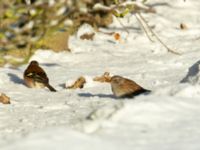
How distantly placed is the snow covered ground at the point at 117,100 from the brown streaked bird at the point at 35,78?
0.24 feet

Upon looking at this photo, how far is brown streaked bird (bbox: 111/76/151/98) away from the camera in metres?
5.98

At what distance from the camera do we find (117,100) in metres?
5.56

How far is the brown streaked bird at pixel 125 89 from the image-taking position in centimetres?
598

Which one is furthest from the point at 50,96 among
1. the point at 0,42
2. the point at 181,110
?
the point at 181,110

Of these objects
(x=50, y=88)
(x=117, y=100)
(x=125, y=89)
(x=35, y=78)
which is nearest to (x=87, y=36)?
(x=35, y=78)

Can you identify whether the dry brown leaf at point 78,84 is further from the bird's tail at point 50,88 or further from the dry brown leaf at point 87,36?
the dry brown leaf at point 87,36

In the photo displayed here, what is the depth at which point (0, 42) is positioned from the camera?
17.8 feet

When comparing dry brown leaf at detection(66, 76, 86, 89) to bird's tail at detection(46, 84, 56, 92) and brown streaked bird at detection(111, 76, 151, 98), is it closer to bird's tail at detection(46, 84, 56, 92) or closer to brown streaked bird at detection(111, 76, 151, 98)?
bird's tail at detection(46, 84, 56, 92)

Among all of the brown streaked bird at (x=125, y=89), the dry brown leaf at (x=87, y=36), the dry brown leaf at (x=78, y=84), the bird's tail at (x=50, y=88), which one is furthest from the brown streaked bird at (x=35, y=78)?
the dry brown leaf at (x=87, y=36)

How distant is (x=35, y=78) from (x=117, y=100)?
225cm

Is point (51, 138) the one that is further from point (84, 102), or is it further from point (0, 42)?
point (84, 102)

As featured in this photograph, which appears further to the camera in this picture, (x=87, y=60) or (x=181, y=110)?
(x=87, y=60)

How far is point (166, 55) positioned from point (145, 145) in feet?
18.8

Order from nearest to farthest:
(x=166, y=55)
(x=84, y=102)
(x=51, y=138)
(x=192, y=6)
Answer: (x=51, y=138) → (x=84, y=102) → (x=166, y=55) → (x=192, y=6)
